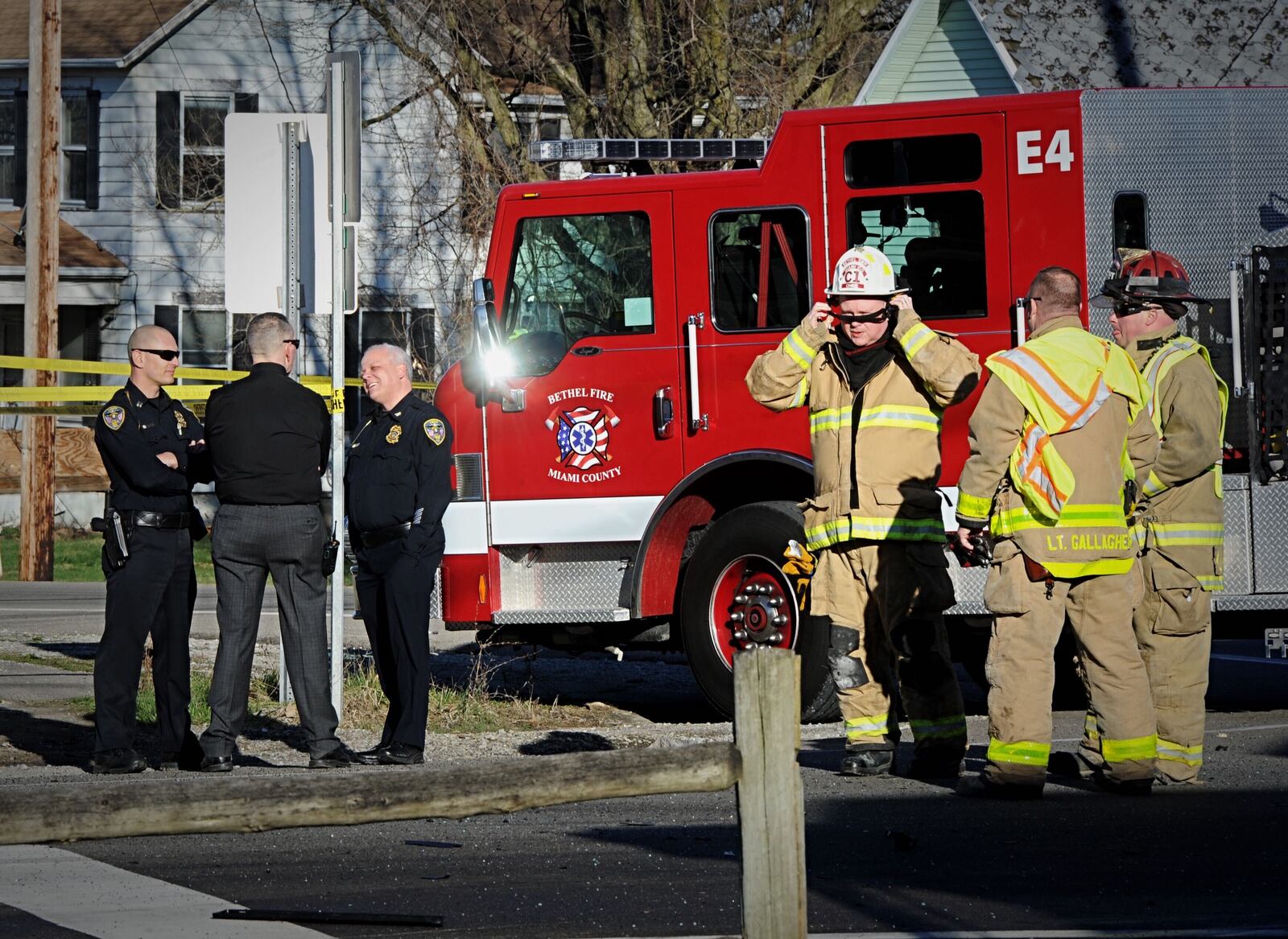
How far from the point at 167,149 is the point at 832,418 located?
20.4m

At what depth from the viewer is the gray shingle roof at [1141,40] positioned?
55.5 ft

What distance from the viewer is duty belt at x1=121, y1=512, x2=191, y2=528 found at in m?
7.44

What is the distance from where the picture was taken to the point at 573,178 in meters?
9.59

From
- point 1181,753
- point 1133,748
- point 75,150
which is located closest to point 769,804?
point 1133,748

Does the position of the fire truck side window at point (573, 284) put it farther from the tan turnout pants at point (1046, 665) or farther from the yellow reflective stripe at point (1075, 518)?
the tan turnout pants at point (1046, 665)

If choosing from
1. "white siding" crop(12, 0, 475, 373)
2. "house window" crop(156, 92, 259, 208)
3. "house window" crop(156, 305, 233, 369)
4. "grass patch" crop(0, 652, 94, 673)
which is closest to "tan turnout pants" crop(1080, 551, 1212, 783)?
"grass patch" crop(0, 652, 94, 673)

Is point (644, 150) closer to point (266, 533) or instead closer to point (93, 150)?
point (266, 533)

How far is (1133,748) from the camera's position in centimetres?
652

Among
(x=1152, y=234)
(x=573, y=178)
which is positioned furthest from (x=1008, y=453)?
(x=573, y=178)

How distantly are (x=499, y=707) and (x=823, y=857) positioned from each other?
387 cm

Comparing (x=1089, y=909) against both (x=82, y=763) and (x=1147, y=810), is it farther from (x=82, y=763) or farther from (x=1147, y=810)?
(x=82, y=763)

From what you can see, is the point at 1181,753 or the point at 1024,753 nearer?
the point at 1024,753

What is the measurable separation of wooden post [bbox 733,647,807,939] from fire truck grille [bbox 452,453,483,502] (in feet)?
17.4

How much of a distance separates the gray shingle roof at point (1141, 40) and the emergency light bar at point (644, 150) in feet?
26.1
